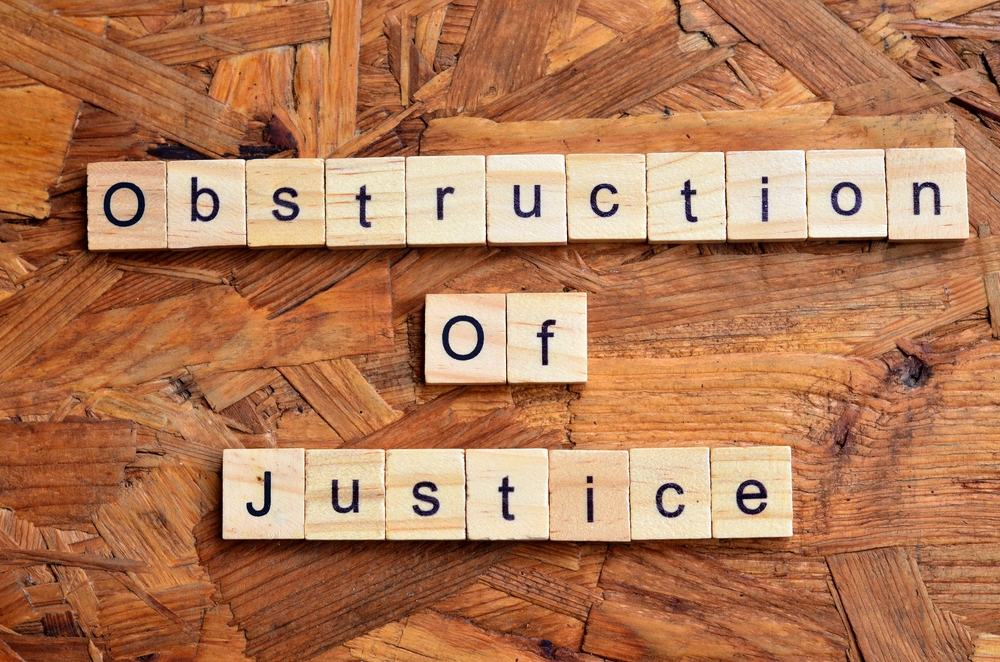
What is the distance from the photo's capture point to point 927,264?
109 cm

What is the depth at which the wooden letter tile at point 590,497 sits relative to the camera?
41.4 inches

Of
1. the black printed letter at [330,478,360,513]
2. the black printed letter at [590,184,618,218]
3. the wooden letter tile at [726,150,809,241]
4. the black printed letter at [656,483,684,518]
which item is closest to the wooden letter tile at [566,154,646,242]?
the black printed letter at [590,184,618,218]

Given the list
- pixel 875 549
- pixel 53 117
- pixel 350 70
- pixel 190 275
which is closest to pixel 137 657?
pixel 190 275

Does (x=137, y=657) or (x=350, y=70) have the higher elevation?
(x=350, y=70)

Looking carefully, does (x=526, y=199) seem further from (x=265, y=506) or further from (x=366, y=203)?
(x=265, y=506)

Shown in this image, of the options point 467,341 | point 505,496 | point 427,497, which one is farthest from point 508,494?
point 467,341

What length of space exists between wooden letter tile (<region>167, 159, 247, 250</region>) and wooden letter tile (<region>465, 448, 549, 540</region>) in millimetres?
444

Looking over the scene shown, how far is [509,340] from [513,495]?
20cm

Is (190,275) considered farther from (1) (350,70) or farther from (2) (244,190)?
(1) (350,70)

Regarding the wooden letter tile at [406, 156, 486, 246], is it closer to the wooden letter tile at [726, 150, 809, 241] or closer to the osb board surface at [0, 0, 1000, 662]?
the osb board surface at [0, 0, 1000, 662]

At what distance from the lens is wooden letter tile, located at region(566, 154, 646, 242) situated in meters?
1.07

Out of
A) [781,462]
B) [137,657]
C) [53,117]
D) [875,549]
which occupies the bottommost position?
[137,657]

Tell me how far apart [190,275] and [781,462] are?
2.73ft

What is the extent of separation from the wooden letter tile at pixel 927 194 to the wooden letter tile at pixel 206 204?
0.87 metres
